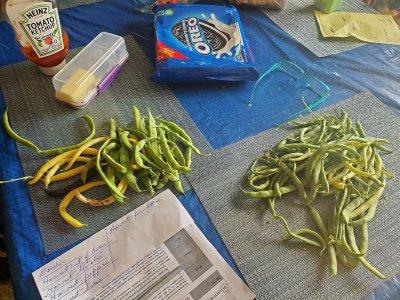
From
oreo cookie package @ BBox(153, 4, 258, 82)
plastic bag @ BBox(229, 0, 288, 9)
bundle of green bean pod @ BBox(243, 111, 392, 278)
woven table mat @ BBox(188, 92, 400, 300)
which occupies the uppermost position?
plastic bag @ BBox(229, 0, 288, 9)

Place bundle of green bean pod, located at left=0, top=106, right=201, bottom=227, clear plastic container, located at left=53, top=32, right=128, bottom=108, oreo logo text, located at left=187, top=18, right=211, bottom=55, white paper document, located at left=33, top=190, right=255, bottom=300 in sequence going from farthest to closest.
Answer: oreo logo text, located at left=187, top=18, right=211, bottom=55 < clear plastic container, located at left=53, top=32, right=128, bottom=108 < bundle of green bean pod, located at left=0, top=106, right=201, bottom=227 < white paper document, located at left=33, top=190, right=255, bottom=300

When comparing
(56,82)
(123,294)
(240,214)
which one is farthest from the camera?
(56,82)

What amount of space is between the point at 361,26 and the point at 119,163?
0.90 m

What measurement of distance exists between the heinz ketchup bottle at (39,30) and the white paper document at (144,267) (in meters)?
0.45

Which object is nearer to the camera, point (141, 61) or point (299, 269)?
point (299, 269)

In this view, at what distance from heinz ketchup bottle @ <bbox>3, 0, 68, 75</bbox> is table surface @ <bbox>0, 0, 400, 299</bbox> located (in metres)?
0.13

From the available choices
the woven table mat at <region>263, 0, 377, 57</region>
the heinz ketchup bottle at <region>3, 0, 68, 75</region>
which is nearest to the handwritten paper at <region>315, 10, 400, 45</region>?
the woven table mat at <region>263, 0, 377, 57</region>

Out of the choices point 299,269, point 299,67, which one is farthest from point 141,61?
point 299,269

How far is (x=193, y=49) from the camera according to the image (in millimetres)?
941

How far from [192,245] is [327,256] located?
0.79ft

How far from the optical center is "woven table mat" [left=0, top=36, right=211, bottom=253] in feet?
2.15

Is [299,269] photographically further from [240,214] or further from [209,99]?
[209,99]

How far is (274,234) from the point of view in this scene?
2.19 feet

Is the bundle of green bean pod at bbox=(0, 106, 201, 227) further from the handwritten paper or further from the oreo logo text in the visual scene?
the handwritten paper
